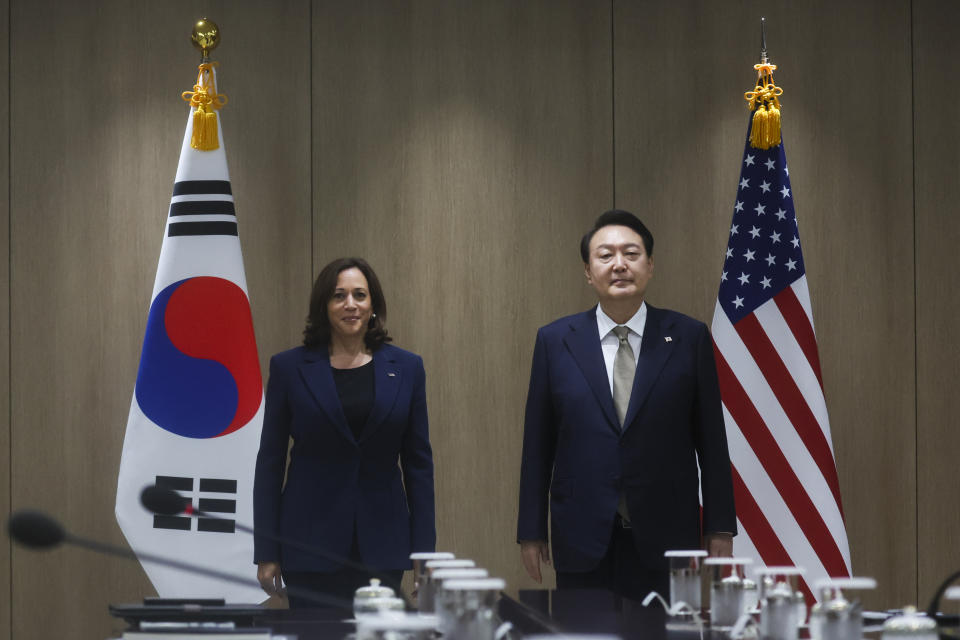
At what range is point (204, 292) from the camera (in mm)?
4020

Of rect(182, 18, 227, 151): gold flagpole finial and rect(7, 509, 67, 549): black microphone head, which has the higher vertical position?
rect(182, 18, 227, 151): gold flagpole finial

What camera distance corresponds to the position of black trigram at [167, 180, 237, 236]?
4.05 metres

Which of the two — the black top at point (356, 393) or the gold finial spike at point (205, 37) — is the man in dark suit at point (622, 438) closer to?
the black top at point (356, 393)

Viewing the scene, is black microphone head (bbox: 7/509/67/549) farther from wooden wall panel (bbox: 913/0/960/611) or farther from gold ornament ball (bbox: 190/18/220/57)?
wooden wall panel (bbox: 913/0/960/611)

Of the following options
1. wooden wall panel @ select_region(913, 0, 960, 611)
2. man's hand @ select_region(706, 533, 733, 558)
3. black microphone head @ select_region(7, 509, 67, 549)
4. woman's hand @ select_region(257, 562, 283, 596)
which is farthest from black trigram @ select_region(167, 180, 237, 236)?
wooden wall panel @ select_region(913, 0, 960, 611)

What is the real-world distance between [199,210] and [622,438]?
196 cm

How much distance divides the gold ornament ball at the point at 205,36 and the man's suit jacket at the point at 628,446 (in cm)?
188

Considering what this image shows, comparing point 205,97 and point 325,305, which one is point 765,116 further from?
point 205,97

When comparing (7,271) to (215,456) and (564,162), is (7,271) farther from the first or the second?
(564,162)

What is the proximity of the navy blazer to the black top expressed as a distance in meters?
0.03

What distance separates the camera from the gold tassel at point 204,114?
3.99 meters

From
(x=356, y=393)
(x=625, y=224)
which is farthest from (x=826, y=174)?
(x=356, y=393)

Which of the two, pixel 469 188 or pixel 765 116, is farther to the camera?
pixel 469 188

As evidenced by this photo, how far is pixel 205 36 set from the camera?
4.09 meters
